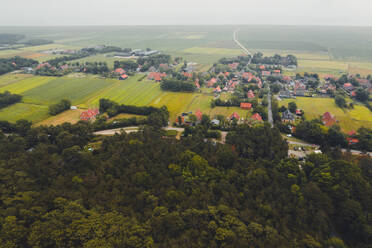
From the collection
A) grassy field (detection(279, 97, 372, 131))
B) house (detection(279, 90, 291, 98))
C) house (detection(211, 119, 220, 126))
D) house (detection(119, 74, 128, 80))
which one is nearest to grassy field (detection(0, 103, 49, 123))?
house (detection(119, 74, 128, 80))

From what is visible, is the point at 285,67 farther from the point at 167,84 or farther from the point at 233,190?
the point at 233,190

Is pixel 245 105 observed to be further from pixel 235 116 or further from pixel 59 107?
pixel 59 107

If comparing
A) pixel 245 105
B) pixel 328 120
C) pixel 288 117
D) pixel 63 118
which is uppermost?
pixel 245 105

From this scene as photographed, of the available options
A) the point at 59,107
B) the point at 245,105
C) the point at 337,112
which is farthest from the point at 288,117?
the point at 59,107

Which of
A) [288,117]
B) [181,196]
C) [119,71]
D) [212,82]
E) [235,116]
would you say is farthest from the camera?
[119,71]

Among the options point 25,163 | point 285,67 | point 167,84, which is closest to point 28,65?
point 167,84

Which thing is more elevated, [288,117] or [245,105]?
[245,105]

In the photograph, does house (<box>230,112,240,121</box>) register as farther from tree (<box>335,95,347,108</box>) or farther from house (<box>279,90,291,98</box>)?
tree (<box>335,95,347,108</box>)
